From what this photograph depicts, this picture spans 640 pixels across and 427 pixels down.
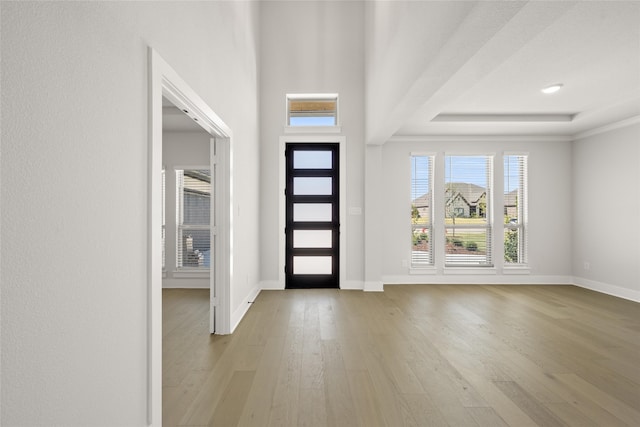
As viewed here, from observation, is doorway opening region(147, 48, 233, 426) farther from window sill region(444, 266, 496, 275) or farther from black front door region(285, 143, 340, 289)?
window sill region(444, 266, 496, 275)

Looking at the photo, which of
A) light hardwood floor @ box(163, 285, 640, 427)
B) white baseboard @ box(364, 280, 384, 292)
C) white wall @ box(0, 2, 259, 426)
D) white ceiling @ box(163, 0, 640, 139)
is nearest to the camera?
white wall @ box(0, 2, 259, 426)

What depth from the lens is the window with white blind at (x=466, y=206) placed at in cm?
576

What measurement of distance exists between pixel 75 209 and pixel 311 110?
4.72m

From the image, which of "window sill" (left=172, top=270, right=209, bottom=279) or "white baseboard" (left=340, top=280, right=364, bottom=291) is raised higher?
"window sill" (left=172, top=270, right=209, bottom=279)

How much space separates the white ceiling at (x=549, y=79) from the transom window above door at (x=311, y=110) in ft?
4.20

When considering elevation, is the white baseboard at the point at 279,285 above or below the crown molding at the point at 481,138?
below

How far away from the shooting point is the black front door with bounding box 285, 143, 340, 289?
5.36 meters

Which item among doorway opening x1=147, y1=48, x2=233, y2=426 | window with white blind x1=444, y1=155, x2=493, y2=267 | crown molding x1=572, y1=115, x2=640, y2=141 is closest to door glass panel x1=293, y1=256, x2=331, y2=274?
window with white blind x1=444, y1=155, x2=493, y2=267

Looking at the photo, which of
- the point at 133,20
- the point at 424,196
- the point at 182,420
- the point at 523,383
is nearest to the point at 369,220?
the point at 424,196

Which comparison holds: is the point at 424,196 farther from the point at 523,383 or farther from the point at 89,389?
the point at 89,389

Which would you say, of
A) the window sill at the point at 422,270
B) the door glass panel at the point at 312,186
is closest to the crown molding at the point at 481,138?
the door glass panel at the point at 312,186

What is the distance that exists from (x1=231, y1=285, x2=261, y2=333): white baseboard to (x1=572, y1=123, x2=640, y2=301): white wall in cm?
573

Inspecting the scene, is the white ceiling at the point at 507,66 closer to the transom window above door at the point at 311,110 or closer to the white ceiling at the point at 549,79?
the white ceiling at the point at 549,79

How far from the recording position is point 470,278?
224 inches
